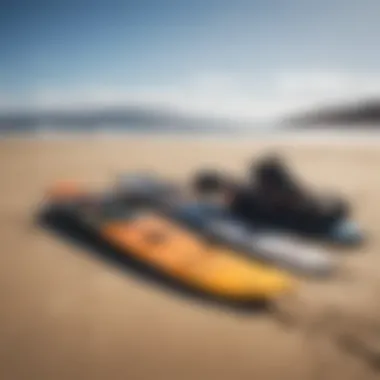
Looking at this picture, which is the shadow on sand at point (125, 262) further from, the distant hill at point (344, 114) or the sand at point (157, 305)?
the distant hill at point (344, 114)

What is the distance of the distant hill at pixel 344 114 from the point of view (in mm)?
1191

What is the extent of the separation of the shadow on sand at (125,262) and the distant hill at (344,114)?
0.37 meters

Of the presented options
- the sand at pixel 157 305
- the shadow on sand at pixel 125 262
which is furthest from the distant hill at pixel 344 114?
the shadow on sand at pixel 125 262

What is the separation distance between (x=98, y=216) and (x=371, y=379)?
58 cm

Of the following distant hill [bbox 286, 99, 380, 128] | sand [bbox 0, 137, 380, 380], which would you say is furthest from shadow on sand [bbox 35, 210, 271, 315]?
distant hill [bbox 286, 99, 380, 128]

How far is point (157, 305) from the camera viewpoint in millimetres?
1109

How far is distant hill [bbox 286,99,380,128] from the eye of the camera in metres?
1.19

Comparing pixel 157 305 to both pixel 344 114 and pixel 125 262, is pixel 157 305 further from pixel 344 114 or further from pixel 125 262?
pixel 344 114

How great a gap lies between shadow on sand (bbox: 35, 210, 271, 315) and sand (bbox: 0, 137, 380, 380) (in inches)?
0.5

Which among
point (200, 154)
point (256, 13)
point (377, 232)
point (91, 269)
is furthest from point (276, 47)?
point (91, 269)

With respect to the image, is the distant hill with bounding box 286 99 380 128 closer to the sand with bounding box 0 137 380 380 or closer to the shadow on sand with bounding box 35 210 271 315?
the sand with bounding box 0 137 380 380

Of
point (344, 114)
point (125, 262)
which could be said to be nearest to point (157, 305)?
point (125, 262)

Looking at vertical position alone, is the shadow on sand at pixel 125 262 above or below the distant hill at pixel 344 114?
below

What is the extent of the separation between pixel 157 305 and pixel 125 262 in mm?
106
